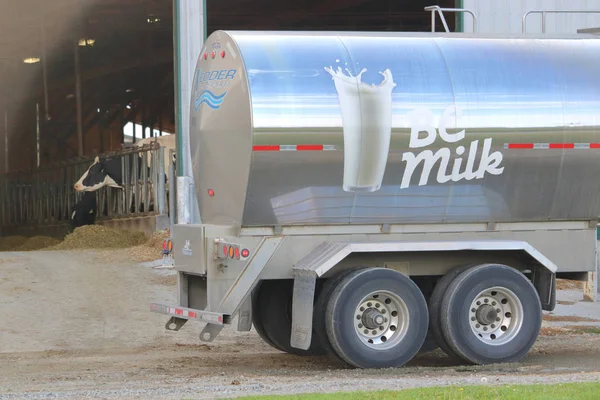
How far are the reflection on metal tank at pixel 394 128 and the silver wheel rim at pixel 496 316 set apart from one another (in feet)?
2.89

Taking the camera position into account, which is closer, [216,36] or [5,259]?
[216,36]

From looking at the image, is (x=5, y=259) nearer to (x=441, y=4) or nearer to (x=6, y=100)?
(x=441, y=4)

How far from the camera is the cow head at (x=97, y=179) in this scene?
1050 inches

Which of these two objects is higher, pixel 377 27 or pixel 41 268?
pixel 377 27

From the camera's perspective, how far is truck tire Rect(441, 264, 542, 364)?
1187cm

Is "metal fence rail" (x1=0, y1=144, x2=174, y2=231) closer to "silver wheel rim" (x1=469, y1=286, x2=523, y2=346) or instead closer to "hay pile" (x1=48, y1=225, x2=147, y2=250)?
"hay pile" (x1=48, y1=225, x2=147, y2=250)

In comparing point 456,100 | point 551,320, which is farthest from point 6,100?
point 456,100

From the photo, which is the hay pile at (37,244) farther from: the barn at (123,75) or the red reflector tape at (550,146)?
the red reflector tape at (550,146)

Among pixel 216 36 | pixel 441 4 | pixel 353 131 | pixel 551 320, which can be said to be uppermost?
pixel 441 4

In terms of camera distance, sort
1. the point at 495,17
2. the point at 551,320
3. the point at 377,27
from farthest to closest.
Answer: the point at 377,27 < the point at 495,17 < the point at 551,320

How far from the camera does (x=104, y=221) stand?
27844 millimetres

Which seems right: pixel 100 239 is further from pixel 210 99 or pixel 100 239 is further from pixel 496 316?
pixel 496 316

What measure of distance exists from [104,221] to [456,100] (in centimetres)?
1721

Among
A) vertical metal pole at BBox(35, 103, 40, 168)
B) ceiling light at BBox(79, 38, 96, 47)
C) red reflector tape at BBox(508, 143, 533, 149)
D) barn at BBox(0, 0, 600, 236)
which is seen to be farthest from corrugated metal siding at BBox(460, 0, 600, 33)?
vertical metal pole at BBox(35, 103, 40, 168)
